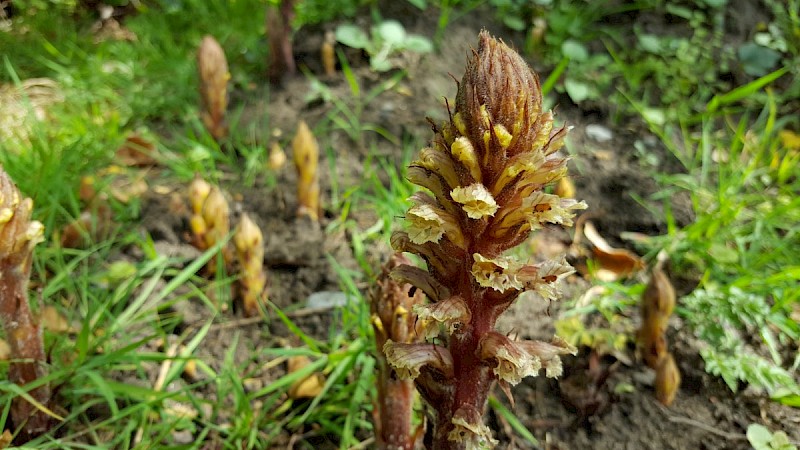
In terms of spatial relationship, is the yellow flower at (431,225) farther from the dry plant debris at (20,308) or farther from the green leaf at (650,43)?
the green leaf at (650,43)

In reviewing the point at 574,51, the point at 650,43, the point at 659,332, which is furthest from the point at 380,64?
the point at 659,332

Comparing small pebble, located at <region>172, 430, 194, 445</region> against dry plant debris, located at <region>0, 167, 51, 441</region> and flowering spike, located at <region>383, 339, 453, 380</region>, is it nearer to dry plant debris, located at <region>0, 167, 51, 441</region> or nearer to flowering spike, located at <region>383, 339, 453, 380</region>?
dry plant debris, located at <region>0, 167, 51, 441</region>

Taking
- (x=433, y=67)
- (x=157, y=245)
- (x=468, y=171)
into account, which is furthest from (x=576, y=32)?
(x=468, y=171)

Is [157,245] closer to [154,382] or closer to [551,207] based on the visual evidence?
[154,382]

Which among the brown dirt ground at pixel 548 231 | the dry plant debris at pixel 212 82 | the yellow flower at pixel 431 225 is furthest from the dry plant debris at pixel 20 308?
the dry plant debris at pixel 212 82

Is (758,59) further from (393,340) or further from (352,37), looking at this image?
(393,340)
